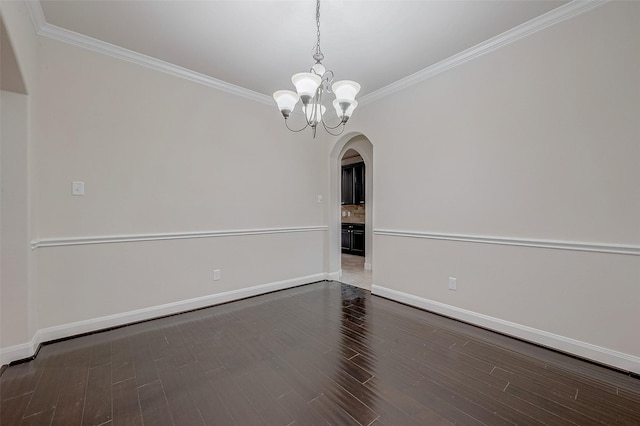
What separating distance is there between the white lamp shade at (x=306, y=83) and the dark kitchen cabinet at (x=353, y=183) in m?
5.08

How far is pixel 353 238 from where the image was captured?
7.38 m

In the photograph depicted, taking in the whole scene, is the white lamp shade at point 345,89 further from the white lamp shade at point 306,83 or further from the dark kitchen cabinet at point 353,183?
the dark kitchen cabinet at point 353,183

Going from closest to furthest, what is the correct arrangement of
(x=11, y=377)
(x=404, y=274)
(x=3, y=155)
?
(x=11, y=377), (x=3, y=155), (x=404, y=274)

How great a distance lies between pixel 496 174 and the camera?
2.75 metres

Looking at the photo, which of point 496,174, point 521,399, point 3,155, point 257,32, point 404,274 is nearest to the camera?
point 521,399

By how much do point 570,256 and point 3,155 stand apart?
462 cm

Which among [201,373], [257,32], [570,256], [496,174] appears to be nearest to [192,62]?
[257,32]

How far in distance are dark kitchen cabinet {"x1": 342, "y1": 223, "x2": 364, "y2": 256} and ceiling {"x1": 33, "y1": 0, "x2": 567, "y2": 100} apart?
452cm

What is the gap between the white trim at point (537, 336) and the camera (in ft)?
6.84

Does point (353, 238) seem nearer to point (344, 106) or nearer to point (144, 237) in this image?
point (144, 237)

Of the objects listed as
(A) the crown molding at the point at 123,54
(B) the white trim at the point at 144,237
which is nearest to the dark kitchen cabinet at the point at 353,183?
(B) the white trim at the point at 144,237

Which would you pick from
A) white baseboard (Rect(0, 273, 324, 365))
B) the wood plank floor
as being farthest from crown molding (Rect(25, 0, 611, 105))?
the wood plank floor

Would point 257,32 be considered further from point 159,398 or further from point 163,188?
point 159,398

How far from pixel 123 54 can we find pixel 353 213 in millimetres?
5770
